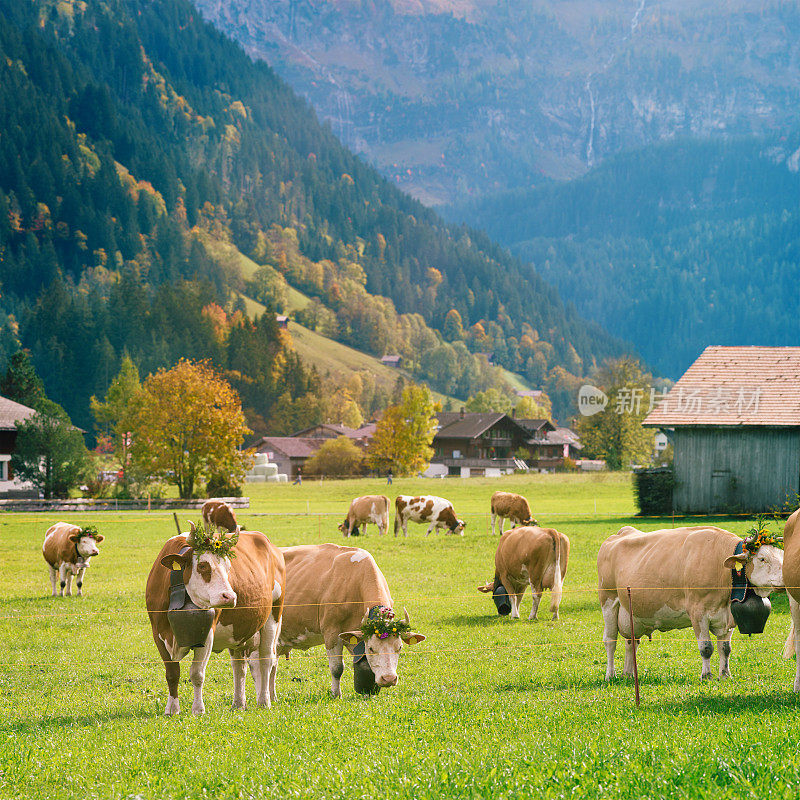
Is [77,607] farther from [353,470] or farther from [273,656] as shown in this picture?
[353,470]

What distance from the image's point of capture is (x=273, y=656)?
1235cm

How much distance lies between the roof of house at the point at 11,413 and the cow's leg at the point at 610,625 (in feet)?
188

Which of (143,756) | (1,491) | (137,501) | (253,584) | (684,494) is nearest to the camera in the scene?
(143,756)

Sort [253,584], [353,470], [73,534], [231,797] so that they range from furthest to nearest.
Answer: [353,470]
[73,534]
[253,584]
[231,797]

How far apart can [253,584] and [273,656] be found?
123 centimetres

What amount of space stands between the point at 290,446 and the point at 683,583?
12810cm

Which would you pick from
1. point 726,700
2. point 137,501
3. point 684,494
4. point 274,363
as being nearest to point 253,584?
point 726,700

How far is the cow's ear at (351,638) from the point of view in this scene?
38.8 ft

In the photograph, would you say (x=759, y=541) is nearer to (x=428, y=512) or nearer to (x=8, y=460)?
(x=428, y=512)

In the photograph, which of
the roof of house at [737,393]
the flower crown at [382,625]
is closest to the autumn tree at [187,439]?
the roof of house at [737,393]

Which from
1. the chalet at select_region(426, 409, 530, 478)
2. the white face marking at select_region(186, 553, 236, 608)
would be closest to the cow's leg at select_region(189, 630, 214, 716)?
the white face marking at select_region(186, 553, 236, 608)

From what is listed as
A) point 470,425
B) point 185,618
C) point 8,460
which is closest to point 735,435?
point 185,618

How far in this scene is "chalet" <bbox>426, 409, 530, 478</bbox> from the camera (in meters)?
133

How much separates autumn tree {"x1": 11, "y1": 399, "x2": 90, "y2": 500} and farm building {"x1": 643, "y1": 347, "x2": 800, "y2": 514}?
3743cm
